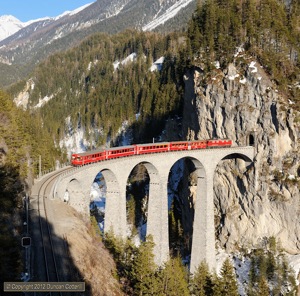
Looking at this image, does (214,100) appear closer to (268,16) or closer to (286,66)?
(286,66)

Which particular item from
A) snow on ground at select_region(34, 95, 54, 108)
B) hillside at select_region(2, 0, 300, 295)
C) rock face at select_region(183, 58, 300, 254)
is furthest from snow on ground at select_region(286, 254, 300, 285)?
snow on ground at select_region(34, 95, 54, 108)

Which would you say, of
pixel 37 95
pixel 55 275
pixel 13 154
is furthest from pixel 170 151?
pixel 37 95

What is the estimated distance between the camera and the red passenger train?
130 feet

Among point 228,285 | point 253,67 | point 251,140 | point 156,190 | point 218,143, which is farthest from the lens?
point 251,140

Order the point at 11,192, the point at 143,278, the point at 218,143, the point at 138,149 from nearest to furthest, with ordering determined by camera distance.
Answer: the point at 143,278 → the point at 11,192 → the point at 138,149 → the point at 218,143

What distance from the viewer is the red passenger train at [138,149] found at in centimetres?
3972

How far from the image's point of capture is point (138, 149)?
144ft

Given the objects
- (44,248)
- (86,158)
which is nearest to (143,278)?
(44,248)

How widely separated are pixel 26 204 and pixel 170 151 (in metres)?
21.6

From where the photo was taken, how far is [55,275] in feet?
70.5

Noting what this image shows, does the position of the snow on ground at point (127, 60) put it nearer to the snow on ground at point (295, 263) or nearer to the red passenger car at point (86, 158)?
the red passenger car at point (86, 158)

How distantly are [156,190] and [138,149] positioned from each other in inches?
247

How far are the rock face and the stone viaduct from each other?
317cm

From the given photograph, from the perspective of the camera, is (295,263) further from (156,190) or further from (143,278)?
(143,278)
